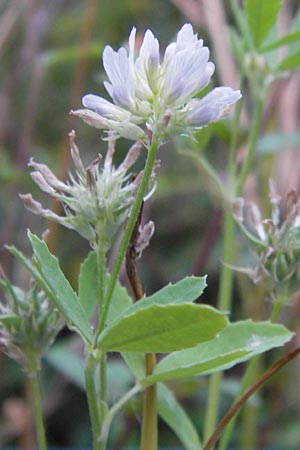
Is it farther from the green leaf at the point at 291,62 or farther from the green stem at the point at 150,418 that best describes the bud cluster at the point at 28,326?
the green leaf at the point at 291,62

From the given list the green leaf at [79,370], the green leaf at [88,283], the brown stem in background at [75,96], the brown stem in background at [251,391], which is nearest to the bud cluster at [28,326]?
the green leaf at [88,283]

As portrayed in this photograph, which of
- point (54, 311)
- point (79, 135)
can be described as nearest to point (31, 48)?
point (79, 135)

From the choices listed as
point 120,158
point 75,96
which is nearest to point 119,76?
point 75,96

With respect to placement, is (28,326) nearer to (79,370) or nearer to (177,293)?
(177,293)

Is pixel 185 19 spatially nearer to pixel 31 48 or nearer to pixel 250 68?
pixel 31 48

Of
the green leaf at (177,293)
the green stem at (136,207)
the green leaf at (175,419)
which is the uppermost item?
the green stem at (136,207)

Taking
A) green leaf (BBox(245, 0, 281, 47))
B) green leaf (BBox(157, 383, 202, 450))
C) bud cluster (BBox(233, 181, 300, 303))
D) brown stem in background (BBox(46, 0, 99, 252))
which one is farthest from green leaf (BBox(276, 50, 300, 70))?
brown stem in background (BBox(46, 0, 99, 252))

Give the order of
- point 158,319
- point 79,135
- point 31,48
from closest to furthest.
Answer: point 158,319, point 31,48, point 79,135
